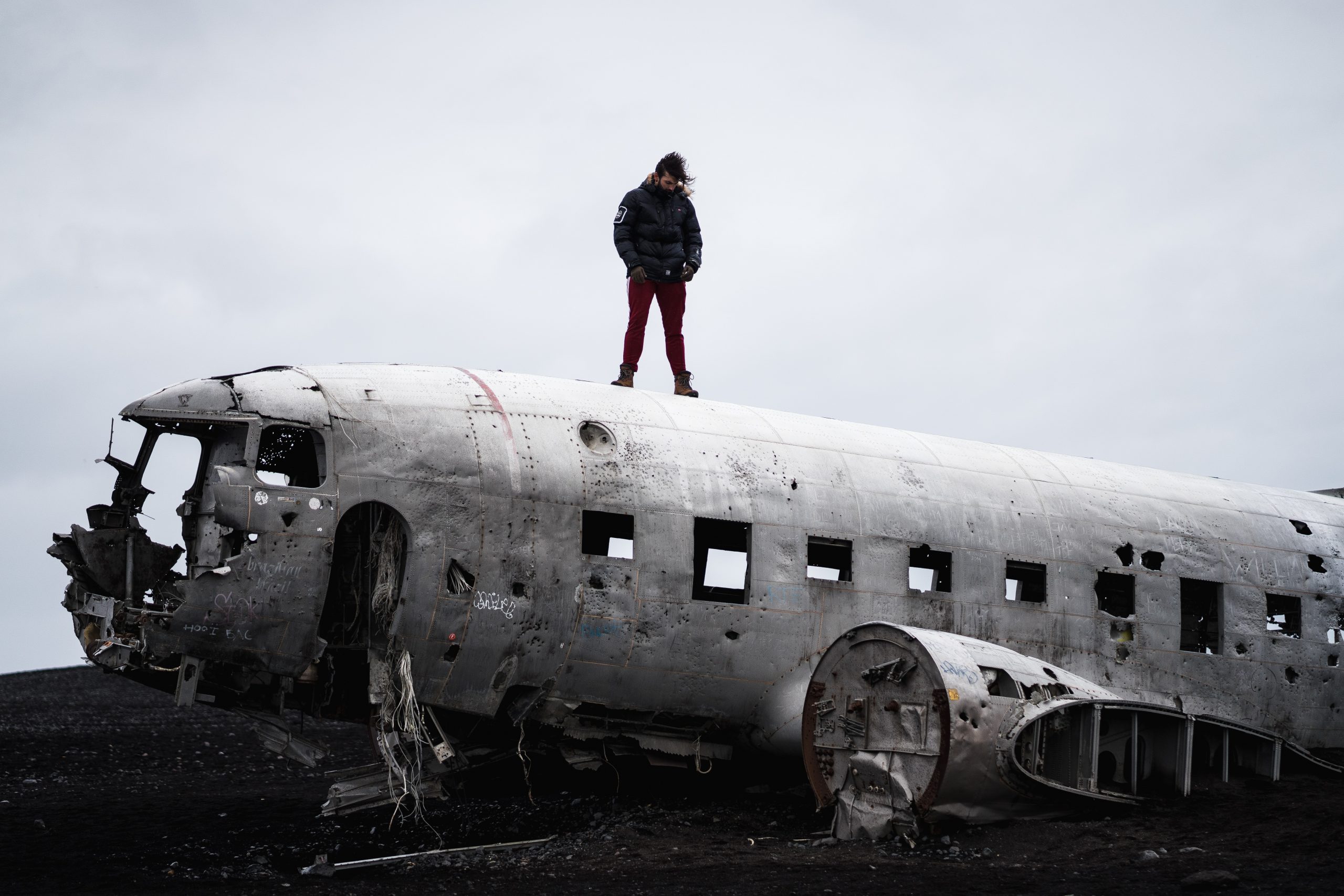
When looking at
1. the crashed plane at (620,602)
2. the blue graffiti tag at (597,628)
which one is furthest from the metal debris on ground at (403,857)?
the blue graffiti tag at (597,628)

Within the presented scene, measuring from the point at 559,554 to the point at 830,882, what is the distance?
404 cm

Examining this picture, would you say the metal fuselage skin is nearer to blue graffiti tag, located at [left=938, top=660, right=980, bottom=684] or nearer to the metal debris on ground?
the metal debris on ground

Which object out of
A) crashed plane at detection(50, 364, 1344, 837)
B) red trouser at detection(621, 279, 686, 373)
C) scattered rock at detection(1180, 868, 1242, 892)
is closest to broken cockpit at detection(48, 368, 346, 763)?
crashed plane at detection(50, 364, 1344, 837)

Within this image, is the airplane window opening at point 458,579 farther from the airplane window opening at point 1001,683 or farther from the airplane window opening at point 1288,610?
the airplane window opening at point 1288,610

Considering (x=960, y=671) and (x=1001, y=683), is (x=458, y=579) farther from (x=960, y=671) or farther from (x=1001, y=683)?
(x=1001, y=683)

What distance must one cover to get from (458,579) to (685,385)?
4.71 m

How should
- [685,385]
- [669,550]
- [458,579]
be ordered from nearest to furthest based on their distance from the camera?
[458,579] < [669,550] < [685,385]

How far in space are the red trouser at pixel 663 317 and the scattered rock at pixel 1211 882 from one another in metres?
8.24

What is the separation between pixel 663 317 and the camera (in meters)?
17.0

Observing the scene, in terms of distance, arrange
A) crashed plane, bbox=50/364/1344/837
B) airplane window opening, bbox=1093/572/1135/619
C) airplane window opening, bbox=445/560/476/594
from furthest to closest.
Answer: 1. airplane window opening, bbox=1093/572/1135/619
2. airplane window opening, bbox=445/560/476/594
3. crashed plane, bbox=50/364/1344/837

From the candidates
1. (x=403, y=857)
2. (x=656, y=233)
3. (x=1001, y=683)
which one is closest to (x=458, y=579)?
(x=403, y=857)

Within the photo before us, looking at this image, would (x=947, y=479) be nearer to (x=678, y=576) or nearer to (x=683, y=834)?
(x=678, y=576)

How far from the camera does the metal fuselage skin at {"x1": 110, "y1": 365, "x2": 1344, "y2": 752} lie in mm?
12570

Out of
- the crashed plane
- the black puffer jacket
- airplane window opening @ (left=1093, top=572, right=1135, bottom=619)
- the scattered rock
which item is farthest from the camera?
the black puffer jacket
